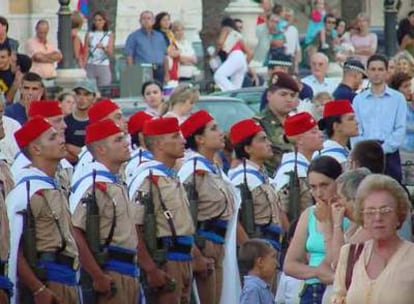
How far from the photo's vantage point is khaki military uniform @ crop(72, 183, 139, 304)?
50.9 feet

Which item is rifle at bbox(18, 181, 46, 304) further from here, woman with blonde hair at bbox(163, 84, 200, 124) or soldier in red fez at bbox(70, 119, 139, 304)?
woman with blonde hair at bbox(163, 84, 200, 124)

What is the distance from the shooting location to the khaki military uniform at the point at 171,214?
52.7ft

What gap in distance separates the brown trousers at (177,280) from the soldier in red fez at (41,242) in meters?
1.03

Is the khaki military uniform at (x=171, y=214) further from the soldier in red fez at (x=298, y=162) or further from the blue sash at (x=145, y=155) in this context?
the soldier in red fez at (x=298, y=162)

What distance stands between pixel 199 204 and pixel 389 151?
365cm

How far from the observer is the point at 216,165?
17.1 metres

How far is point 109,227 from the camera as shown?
50.9 feet

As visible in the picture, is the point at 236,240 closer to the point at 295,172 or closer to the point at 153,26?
the point at 295,172

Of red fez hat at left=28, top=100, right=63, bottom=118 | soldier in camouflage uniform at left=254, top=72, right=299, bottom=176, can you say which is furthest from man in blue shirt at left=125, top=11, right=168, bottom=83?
red fez hat at left=28, top=100, right=63, bottom=118

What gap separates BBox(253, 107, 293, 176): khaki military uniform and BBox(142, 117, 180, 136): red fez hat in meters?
2.22

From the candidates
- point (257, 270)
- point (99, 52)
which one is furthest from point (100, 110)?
point (99, 52)

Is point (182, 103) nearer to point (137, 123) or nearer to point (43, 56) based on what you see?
point (137, 123)

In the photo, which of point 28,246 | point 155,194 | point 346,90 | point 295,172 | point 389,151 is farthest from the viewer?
point 346,90

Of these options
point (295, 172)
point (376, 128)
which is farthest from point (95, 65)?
point (295, 172)
